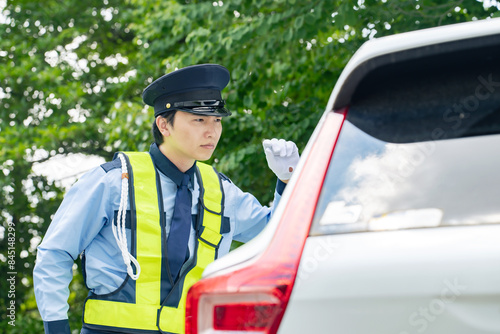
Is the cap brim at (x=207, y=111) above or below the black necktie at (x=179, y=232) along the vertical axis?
above

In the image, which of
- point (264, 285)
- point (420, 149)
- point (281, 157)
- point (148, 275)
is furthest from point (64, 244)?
point (420, 149)

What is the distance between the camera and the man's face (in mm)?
3133

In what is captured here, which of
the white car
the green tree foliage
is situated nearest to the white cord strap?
the white car

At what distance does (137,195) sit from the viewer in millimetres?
2898

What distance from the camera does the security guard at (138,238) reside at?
9.07 feet

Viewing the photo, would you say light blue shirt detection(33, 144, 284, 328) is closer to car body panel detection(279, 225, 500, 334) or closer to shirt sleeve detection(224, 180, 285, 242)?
shirt sleeve detection(224, 180, 285, 242)

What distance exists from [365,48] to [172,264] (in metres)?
1.67

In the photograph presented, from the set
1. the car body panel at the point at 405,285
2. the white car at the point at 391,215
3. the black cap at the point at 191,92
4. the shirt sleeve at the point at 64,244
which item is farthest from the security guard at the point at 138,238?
the car body panel at the point at 405,285

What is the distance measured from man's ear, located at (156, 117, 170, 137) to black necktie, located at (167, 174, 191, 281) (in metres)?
0.33

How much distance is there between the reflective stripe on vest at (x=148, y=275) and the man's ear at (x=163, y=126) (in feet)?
0.74

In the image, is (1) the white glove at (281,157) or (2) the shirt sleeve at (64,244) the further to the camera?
(1) the white glove at (281,157)

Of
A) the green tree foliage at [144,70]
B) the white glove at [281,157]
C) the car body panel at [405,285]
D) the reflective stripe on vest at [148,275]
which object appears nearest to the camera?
the car body panel at [405,285]

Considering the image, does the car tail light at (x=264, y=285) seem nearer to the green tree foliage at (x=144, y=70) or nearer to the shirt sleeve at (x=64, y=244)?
the shirt sleeve at (x=64, y=244)

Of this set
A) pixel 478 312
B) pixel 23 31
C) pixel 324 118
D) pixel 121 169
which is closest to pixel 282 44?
pixel 121 169
